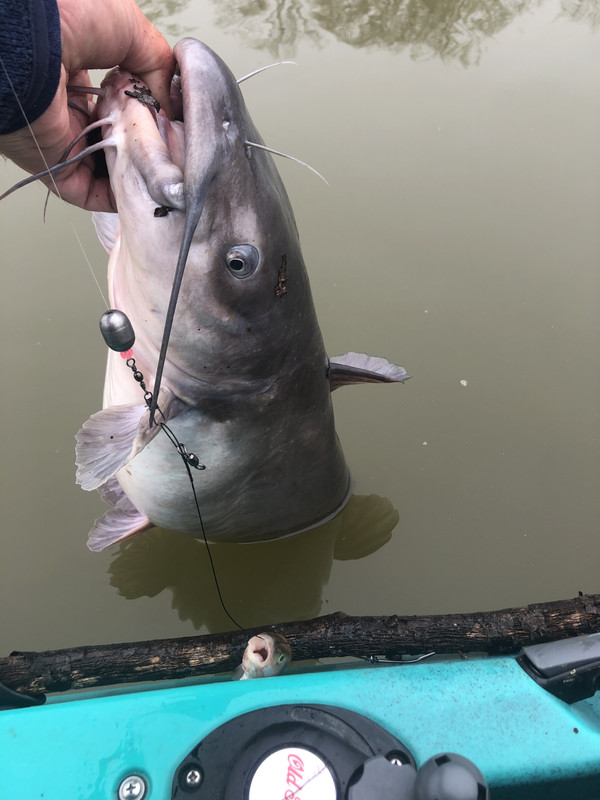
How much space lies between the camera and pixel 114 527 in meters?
2.63

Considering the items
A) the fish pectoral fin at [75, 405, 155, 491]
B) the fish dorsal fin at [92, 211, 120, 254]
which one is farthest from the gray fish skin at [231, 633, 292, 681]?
the fish dorsal fin at [92, 211, 120, 254]

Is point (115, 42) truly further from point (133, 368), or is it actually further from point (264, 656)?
point (264, 656)

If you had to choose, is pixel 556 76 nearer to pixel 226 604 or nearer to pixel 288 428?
→ pixel 288 428

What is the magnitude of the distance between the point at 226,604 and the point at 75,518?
0.86 metres

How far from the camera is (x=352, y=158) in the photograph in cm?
436

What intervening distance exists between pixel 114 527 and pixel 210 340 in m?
1.18

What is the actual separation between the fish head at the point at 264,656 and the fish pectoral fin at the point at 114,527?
0.99 m

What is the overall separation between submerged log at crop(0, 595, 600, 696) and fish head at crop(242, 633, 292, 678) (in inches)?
3.2

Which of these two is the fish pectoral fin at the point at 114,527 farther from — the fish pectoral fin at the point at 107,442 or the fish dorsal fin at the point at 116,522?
the fish pectoral fin at the point at 107,442

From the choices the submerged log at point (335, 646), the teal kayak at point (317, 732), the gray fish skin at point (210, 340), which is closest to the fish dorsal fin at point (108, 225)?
the gray fish skin at point (210, 340)

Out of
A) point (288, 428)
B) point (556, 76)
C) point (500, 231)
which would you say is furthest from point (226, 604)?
point (556, 76)

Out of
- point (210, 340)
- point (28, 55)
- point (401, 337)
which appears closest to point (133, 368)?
point (210, 340)

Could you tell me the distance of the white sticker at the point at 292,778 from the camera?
4.37 ft

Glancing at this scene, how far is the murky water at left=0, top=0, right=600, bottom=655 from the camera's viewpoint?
288 centimetres
